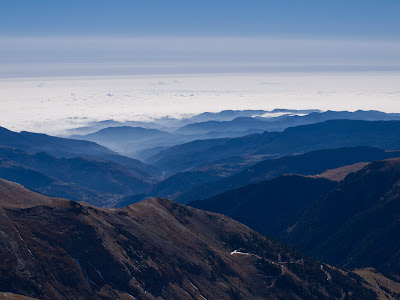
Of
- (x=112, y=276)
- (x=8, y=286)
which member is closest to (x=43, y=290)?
(x=8, y=286)

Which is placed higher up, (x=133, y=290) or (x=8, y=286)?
(x=8, y=286)

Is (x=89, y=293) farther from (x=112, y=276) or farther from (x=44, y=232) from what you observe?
(x=44, y=232)

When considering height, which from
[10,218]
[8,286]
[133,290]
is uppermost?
[10,218]

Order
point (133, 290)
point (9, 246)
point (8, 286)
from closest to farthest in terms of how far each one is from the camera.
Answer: point (8, 286) < point (9, 246) < point (133, 290)

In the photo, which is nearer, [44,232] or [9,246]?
[9,246]

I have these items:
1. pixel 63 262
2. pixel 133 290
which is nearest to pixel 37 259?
pixel 63 262

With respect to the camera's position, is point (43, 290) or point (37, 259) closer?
point (43, 290)

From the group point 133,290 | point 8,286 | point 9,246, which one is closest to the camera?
point 8,286

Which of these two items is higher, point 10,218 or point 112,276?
point 10,218

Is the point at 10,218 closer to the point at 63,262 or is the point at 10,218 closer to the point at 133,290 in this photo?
the point at 63,262
